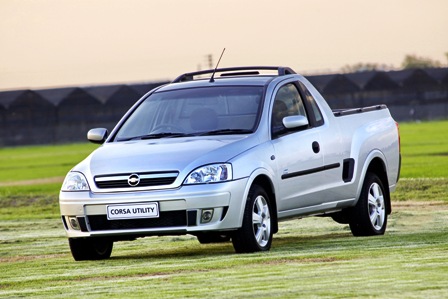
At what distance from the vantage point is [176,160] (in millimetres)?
11539

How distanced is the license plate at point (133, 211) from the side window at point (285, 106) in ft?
5.33

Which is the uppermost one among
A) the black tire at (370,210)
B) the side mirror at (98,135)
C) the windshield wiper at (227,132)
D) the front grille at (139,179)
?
the windshield wiper at (227,132)

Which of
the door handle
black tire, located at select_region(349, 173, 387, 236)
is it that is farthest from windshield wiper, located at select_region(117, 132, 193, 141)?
black tire, located at select_region(349, 173, 387, 236)

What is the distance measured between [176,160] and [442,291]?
384 centimetres

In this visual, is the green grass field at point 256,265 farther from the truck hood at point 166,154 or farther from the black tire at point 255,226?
the truck hood at point 166,154

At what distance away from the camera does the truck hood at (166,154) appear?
1151 cm

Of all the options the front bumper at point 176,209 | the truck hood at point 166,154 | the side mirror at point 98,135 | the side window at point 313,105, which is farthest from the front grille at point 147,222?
the side window at point 313,105

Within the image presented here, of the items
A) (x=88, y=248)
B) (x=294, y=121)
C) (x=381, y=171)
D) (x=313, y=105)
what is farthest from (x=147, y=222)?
(x=381, y=171)

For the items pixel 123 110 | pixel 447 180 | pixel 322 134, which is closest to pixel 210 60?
pixel 123 110

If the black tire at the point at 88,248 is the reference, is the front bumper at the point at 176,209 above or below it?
above

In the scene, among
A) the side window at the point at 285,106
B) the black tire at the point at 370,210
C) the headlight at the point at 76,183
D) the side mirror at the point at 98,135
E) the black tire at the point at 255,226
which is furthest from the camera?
the black tire at the point at 370,210

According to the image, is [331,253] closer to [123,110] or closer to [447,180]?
[447,180]

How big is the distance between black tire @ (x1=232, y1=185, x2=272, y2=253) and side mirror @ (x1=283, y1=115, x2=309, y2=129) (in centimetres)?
78

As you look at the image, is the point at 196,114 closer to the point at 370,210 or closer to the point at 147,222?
the point at 147,222
